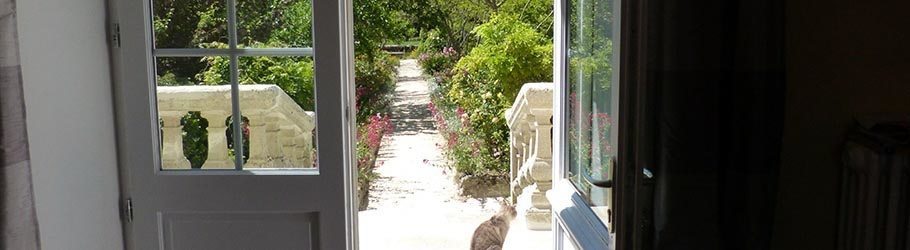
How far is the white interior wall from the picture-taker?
2.10 metres

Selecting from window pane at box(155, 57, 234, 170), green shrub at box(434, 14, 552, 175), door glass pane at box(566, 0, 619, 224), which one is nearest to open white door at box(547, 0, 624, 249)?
door glass pane at box(566, 0, 619, 224)

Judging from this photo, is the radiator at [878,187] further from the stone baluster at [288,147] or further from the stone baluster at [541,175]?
the stone baluster at [541,175]

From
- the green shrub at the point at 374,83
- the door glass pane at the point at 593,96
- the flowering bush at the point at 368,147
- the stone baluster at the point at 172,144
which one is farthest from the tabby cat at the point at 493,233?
the green shrub at the point at 374,83

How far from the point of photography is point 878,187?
1.84m

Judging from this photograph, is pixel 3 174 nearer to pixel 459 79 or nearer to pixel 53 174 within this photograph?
pixel 53 174

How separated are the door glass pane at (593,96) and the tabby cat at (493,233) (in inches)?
80.2

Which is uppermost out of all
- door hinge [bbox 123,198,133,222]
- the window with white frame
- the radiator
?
the window with white frame

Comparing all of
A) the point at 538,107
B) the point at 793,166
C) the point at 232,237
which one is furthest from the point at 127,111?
the point at 538,107

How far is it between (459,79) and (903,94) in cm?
477

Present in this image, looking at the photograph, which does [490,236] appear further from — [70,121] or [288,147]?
[70,121]

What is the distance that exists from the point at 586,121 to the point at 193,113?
1120 mm

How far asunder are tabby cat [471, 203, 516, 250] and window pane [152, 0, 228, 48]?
2.28 meters

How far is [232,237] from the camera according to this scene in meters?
2.52

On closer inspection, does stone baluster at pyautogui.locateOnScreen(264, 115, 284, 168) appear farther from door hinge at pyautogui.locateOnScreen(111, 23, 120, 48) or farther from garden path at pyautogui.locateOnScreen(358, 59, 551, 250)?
garden path at pyautogui.locateOnScreen(358, 59, 551, 250)
